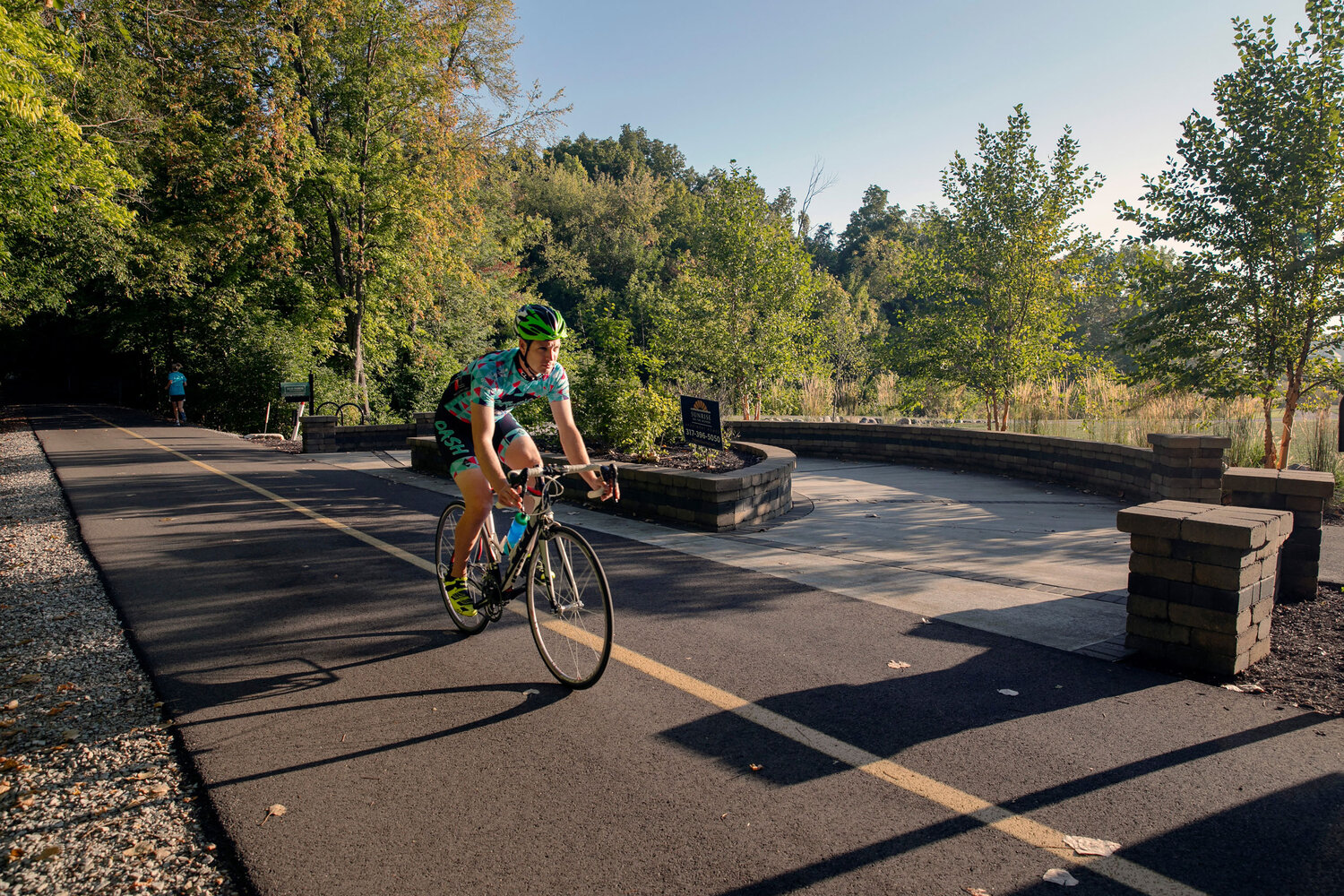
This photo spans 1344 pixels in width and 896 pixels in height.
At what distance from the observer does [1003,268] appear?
47.2 ft

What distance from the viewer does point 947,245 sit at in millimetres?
14773

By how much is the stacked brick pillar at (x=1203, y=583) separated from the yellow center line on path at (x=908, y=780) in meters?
2.11

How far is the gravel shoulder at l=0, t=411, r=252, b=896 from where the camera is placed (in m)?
2.65

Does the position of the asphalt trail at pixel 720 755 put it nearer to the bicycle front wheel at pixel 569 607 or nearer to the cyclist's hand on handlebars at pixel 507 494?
the bicycle front wheel at pixel 569 607

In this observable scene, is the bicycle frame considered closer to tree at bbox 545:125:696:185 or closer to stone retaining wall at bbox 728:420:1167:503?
stone retaining wall at bbox 728:420:1167:503

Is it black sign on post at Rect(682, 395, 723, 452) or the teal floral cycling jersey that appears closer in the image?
the teal floral cycling jersey

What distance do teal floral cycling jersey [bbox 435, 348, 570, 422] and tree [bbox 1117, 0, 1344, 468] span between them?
10.5m

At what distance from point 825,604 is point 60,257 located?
2943 centimetres

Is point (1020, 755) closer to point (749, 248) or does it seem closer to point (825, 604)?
point (825, 604)

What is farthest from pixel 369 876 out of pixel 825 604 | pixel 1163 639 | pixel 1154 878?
pixel 1163 639

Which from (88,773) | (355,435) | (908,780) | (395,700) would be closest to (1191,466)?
(908,780)

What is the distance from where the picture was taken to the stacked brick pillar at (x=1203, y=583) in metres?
4.17

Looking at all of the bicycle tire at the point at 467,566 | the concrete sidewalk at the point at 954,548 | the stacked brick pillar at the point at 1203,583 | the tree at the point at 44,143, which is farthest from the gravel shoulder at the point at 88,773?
the tree at the point at 44,143

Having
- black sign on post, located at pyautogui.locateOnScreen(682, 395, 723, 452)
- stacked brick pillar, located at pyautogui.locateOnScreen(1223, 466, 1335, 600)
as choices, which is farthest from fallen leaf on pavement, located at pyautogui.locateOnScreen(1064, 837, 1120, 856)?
black sign on post, located at pyautogui.locateOnScreen(682, 395, 723, 452)
